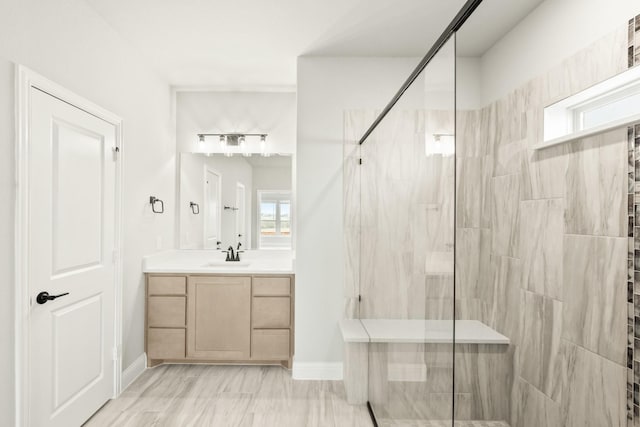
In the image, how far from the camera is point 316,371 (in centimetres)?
329

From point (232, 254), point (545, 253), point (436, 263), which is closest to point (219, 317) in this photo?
point (232, 254)

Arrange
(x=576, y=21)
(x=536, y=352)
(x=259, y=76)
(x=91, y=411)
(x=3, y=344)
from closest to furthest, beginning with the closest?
(x=576, y=21) → (x=536, y=352) → (x=3, y=344) → (x=91, y=411) → (x=259, y=76)

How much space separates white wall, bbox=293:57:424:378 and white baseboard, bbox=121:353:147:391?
1345mm

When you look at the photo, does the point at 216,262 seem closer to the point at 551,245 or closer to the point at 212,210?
the point at 212,210

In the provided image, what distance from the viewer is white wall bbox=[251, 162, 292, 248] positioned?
13.1ft

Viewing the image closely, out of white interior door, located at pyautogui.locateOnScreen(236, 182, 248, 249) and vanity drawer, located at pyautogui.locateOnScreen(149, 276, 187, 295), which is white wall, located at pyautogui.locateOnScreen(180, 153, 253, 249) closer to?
white interior door, located at pyautogui.locateOnScreen(236, 182, 248, 249)

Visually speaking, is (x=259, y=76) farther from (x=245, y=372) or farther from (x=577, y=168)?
(x=577, y=168)

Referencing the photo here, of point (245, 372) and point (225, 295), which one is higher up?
point (225, 295)

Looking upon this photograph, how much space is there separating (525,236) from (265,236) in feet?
10.6

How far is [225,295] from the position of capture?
3430 mm

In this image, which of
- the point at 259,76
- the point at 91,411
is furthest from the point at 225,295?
the point at 259,76

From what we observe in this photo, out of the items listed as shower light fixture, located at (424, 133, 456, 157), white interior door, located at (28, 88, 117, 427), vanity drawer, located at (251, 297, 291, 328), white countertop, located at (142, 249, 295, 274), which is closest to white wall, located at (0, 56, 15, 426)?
white interior door, located at (28, 88, 117, 427)

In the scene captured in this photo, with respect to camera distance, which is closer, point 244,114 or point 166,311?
point 166,311

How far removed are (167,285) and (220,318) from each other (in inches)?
21.8
